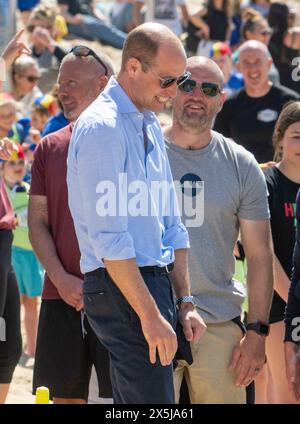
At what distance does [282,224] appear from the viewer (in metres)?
5.54

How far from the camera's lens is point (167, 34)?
3.85m

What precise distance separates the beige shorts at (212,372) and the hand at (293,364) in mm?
325

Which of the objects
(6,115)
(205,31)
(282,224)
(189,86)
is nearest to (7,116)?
(6,115)

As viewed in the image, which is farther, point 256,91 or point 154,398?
point 256,91

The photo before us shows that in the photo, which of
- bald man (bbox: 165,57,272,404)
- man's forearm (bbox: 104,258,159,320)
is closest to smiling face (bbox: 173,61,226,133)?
bald man (bbox: 165,57,272,404)

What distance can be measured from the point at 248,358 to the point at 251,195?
0.75 meters

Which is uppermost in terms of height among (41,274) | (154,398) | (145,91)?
(145,91)

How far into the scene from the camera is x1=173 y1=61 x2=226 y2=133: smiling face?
4.82 meters

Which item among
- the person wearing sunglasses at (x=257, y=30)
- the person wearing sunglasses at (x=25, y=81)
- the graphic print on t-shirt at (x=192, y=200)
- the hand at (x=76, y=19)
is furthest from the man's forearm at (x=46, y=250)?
the hand at (x=76, y=19)

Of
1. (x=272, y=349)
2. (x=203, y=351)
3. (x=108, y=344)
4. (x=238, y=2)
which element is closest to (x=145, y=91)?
(x=108, y=344)

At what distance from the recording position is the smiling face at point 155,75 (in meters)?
3.83

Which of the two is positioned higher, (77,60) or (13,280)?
(77,60)

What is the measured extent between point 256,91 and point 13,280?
11.0 ft

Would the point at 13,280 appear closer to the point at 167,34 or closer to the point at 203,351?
the point at 203,351
